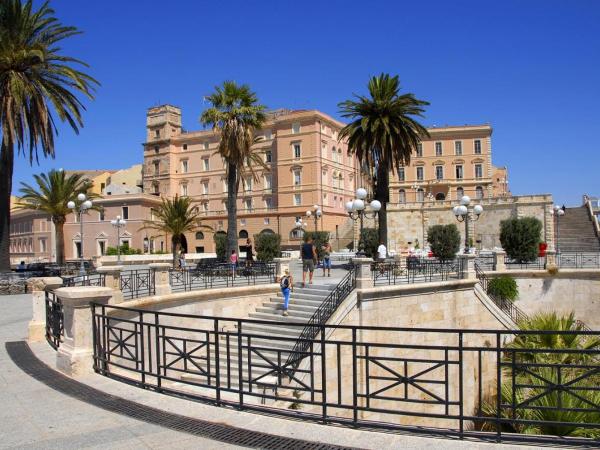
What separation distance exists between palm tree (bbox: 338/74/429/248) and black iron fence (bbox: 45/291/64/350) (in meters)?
20.1

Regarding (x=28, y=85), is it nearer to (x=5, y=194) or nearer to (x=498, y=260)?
(x=5, y=194)

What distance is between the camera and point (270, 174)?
57781 millimetres

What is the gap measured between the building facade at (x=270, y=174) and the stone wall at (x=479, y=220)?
21.8ft

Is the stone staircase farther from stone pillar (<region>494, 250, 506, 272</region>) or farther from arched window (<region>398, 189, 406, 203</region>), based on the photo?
arched window (<region>398, 189, 406, 203</region>)

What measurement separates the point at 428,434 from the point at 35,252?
7197 centimetres

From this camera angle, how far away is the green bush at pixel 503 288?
85.7 feet

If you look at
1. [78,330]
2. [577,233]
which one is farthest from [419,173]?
[78,330]

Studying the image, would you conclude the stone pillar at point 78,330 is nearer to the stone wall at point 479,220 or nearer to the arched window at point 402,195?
the stone wall at point 479,220

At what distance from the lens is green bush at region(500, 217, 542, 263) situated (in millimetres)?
30094

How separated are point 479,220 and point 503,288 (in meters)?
23.4

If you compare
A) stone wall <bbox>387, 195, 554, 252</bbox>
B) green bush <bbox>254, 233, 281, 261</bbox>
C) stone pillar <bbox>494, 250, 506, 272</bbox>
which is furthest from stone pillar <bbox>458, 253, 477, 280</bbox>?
stone wall <bbox>387, 195, 554, 252</bbox>

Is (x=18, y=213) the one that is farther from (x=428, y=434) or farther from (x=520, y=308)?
(x=428, y=434)

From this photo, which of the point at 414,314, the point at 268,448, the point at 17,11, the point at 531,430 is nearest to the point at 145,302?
the point at 414,314

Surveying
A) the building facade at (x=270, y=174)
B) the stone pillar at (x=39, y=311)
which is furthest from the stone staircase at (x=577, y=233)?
the stone pillar at (x=39, y=311)
